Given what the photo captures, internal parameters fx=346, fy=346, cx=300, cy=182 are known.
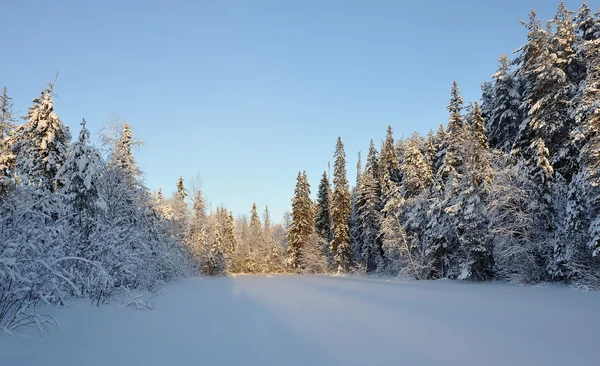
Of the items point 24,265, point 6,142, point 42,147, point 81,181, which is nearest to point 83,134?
point 81,181

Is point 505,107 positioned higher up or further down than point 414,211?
higher up

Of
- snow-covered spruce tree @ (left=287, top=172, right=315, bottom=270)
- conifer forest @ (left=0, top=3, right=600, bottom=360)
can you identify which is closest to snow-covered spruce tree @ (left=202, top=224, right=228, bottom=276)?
snow-covered spruce tree @ (left=287, top=172, right=315, bottom=270)

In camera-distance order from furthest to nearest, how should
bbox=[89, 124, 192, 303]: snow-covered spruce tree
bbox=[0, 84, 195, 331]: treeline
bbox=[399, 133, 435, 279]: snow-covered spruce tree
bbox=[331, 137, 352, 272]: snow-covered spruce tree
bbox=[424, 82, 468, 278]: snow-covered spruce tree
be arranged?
bbox=[331, 137, 352, 272]: snow-covered spruce tree
bbox=[399, 133, 435, 279]: snow-covered spruce tree
bbox=[424, 82, 468, 278]: snow-covered spruce tree
bbox=[89, 124, 192, 303]: snow-covered spruce tree
bbox=[0, 84, 195, 331]: treeline

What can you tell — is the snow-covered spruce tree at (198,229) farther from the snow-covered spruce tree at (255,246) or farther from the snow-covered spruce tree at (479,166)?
the snow-covered spruce tree at (479,166)

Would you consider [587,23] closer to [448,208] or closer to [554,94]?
[554,94]

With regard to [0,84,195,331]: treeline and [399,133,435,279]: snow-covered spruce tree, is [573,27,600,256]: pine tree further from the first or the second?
[0,84,195,331]: treeline

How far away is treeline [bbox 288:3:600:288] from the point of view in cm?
1520

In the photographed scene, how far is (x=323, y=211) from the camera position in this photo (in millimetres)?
46688

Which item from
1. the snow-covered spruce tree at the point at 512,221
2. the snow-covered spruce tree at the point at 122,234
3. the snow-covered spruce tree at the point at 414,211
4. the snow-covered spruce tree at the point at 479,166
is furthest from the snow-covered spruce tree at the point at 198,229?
the snow-covered spruce tree at the point at 512,221

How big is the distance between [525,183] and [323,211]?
2981cm

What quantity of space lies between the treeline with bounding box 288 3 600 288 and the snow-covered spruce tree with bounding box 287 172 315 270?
625 inches

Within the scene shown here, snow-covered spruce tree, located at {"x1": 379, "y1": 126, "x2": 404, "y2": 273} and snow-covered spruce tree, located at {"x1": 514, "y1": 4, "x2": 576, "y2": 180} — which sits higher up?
snow-covered spruce tree, located at {"x1": 514, "y1": 4, "x2": 576, "y2": 180}

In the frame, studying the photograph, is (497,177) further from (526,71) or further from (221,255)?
(221,255)

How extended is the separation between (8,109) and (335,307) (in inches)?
1126
